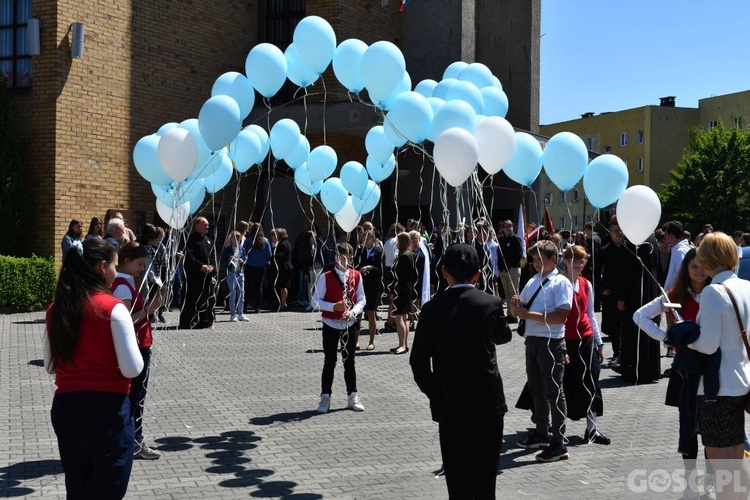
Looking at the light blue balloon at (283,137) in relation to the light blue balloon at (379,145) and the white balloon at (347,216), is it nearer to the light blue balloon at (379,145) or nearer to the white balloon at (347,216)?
the light blue balloon at (379,145)

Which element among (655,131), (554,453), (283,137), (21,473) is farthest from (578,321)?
(655,131)

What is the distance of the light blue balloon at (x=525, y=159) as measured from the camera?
7879 millimetres

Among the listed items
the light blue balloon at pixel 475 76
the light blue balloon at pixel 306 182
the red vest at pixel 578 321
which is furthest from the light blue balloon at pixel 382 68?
the light blue balloon at pixel 306 182

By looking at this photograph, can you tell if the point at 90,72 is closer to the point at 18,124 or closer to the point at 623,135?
the point at 18,124

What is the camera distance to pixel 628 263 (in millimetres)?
10836

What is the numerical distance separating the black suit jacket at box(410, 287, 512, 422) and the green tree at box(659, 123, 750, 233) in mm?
50518

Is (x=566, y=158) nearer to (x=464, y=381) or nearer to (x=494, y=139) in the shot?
(x=494, y=139)

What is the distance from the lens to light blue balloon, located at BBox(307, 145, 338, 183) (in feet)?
33.1

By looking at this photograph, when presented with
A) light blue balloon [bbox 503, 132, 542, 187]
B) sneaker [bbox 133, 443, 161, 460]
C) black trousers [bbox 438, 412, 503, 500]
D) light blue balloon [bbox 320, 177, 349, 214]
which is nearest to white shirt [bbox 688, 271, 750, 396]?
black trousers [bbox 438, 412, 503, 500]

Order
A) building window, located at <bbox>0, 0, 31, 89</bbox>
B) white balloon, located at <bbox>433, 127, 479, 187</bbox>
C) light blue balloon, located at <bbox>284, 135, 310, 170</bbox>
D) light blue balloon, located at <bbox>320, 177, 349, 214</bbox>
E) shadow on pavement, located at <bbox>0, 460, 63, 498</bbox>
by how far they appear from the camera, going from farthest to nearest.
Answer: building window, located at <bbox>0, 0, 31, 89</bbox> < light blue balloon, located at <bbox>320, 177, 349, 214</bbox> < light blue balloon, located at <bbox>284, 135, 310, 170</bbox> < white balloon, located at <bbox>433, 127, 479, 187</bbox> < shadow on pavement, located at <bbox>0, 460, 63, 498</bbox>

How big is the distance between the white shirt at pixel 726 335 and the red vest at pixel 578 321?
266cm

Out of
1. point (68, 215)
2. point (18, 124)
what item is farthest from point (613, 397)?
point (18, 124)

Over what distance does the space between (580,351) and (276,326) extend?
923 cm

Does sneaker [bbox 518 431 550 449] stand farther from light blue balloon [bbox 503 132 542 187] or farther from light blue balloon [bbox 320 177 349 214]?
light blue balloon [bbox 320 177 349 214]
